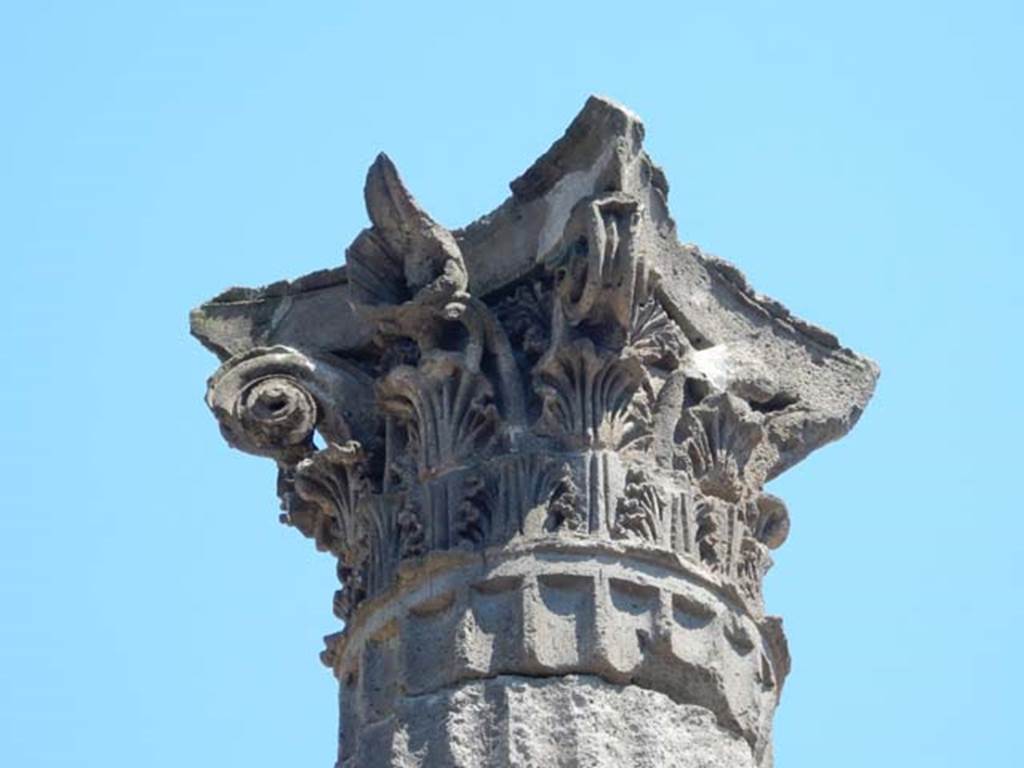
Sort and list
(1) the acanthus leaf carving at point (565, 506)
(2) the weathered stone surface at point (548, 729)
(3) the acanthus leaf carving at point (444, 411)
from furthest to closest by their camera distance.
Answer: (3) the acanthus leaf carving at point (444, 411), (1) the acanthus leaf carving at point (565, 506), (2) the weathered stone surface at point (548, 729)

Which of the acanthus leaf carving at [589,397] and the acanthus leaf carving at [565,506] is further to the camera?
the acanthus leaf carving at [589,397]

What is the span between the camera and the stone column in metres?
12.7

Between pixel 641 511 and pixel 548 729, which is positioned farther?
pixel 641 511

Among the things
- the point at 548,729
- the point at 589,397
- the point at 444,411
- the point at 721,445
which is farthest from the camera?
the point at 721,445

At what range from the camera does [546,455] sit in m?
13.2

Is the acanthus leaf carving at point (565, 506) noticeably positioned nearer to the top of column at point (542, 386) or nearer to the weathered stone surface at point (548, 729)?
the top of column at point (542, 386)

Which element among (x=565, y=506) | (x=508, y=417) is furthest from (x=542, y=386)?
(x=565, y=506)

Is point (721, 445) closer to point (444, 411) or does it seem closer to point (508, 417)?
point (508, 417)

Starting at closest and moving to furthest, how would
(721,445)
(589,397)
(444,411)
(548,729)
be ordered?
(548,729) → (589,397) → (444,411) → (721,445)

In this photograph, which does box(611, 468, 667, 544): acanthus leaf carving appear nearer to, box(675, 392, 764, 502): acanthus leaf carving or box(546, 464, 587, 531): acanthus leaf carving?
box(546, 464, 587, 531): acanthus leaf carving

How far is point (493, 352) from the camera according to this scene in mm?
13594

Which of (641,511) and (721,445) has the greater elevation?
(721,445)

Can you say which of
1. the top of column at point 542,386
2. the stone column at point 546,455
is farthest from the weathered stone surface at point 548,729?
the top of column at point 542,386

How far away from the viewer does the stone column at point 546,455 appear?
12.7 m
